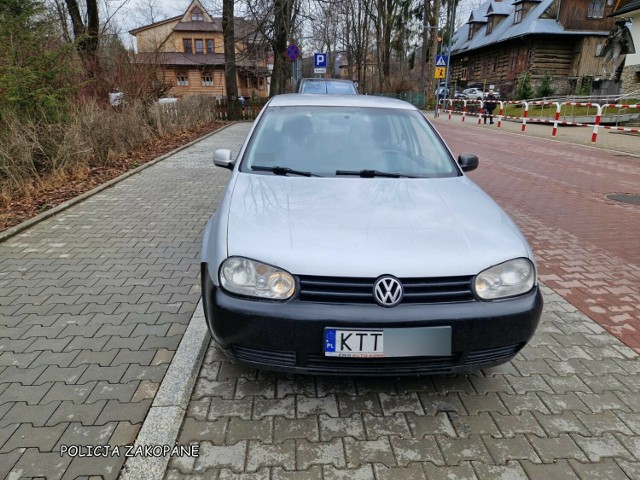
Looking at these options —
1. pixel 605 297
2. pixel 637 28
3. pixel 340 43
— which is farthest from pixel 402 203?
pixel 340 43

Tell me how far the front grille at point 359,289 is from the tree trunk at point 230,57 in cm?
2076

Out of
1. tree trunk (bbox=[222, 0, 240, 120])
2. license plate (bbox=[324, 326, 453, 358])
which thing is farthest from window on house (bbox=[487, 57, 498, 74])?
license plate (bbox=[324, 326, 453, 358])

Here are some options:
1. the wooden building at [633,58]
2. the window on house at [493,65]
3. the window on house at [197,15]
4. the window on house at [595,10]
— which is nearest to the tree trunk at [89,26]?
the wooden building at [633,58]

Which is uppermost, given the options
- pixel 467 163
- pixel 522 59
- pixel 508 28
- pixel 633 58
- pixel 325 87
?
pixel 508 28

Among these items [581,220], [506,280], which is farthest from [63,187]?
[581,220]

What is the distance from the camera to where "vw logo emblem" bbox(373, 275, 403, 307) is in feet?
7.20

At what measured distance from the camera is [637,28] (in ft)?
81.8

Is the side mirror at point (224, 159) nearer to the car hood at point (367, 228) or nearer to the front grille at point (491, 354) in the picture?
the car hood at point (367, 228)

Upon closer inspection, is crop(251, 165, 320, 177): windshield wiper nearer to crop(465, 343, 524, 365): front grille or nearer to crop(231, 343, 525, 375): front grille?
crop(231, 343, 525, 375): front grille

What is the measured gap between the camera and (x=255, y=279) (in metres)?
2.29

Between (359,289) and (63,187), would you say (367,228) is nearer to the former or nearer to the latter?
(359,289)

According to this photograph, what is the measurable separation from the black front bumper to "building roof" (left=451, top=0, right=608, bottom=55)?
40342 mm

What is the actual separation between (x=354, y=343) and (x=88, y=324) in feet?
7.38

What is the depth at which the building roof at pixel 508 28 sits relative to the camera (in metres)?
35.7
